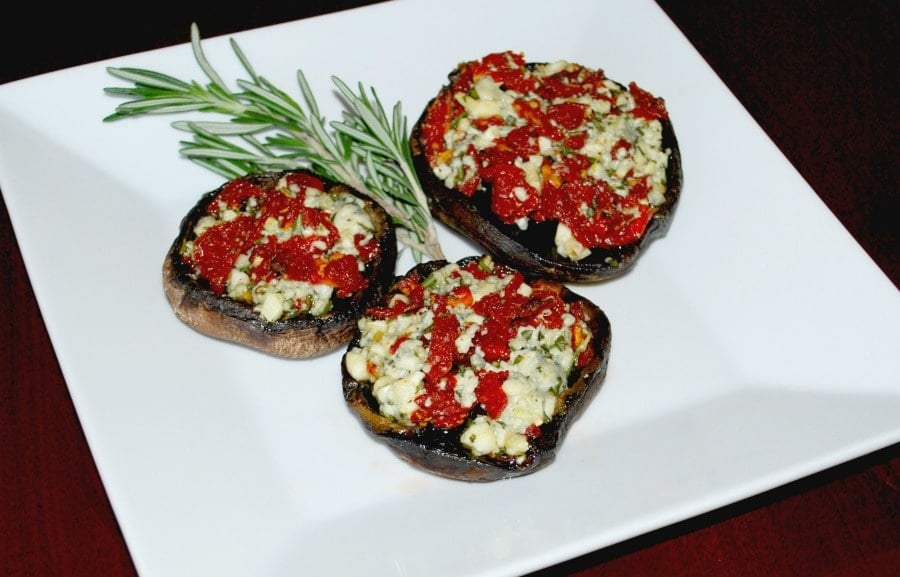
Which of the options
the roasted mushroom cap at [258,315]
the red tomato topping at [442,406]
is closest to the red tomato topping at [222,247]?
the roasted mushroom cap at [258,315]

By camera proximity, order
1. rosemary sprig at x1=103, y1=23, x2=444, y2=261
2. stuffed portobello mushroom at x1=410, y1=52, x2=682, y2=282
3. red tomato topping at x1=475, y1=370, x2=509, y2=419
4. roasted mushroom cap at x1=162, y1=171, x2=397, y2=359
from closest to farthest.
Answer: red tomato topping at x1=475, y1=370, x2=509, y2=419, roasted mushroom cap at x1=162, y1=171, x2=397, y2=359, stuffed portobello mushroom at x1=410, y1=52, x2=682, y2=282, rosemary sprig at x1=103, y1=23, x2=444, y2=261

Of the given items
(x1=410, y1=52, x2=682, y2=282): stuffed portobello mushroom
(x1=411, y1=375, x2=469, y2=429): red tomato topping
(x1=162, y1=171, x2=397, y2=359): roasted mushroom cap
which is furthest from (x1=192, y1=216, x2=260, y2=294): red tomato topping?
(x1=411, y1=375, x2=469, y2=429): red tomato topping

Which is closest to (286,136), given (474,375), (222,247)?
(222,247)

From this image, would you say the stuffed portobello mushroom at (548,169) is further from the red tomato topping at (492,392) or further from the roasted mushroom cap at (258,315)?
the red tomato topping at (492,392)

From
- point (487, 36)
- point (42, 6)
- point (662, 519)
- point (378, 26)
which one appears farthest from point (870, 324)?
point (42, 6)

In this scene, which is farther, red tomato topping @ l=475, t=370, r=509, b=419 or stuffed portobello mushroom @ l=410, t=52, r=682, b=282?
stuffed portobello mushroom @ l=410, t=52, r=682, b=282

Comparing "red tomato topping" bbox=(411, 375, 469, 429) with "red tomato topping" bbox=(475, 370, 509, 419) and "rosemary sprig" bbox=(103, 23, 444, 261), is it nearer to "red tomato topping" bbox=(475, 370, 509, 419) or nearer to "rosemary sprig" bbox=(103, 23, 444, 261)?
"red tomato topping" bbox=(475, 370, 509, 419)

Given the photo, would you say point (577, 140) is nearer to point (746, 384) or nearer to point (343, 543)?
point (746, 384)
